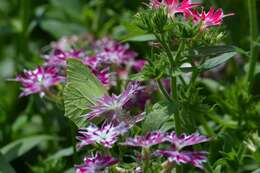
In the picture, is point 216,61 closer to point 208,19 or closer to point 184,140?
point 208,19

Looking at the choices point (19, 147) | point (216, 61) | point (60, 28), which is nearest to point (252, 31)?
point (216, 61)

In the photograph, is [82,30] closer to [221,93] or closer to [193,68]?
[221,93]

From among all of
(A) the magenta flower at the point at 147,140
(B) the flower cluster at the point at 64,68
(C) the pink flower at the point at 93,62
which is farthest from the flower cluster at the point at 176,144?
(C) the pink flower at the point at 93,62

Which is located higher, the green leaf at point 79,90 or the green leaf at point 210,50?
the green leaf at point 210,50

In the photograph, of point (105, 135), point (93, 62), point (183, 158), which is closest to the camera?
point (183, 158)

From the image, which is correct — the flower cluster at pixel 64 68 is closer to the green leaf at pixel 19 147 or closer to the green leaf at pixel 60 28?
the green leaf at pixel 19 147

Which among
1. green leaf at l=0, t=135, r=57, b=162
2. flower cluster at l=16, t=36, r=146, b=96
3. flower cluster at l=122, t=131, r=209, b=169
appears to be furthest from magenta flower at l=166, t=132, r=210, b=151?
green leaf at l=0, t=135, r=57, b=162

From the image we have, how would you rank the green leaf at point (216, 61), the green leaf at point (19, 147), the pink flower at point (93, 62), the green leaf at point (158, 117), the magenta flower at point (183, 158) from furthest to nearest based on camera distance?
the green leaf at point (19, 147), the pink flower at point (93, 62), the green leaf at point (216, 61), the green leaf at point (158, 117), the magenta flower at point (183, 158)
